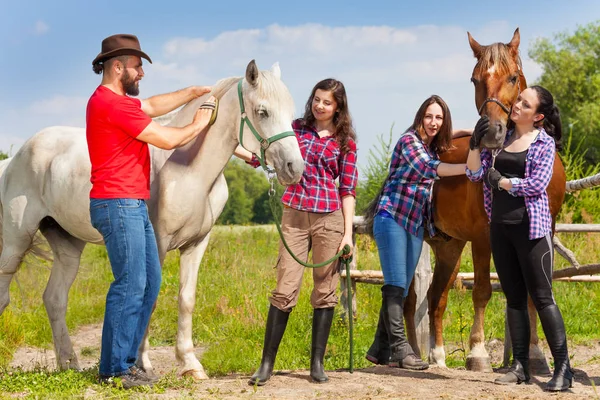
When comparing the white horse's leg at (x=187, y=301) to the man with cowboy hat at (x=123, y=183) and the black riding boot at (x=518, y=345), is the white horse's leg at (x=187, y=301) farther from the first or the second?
the black riding boot at (x=518, y=345)

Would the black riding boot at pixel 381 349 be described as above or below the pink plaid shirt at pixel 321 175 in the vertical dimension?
below

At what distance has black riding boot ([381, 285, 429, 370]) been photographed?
16.7ft

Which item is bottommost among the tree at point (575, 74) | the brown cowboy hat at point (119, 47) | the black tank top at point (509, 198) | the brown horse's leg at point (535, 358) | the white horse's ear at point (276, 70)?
the brown horse's leg at point (535, 358)

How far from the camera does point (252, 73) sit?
4.48 metres

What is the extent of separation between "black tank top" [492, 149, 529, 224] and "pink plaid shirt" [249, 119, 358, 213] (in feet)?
3.12

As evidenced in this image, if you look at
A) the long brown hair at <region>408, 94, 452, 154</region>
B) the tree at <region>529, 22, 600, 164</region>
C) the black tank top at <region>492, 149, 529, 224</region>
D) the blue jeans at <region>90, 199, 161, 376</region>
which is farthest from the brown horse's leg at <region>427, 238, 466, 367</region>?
the tree at <region>529, 22, 600, 164</region>

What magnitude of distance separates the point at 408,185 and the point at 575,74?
32.5m

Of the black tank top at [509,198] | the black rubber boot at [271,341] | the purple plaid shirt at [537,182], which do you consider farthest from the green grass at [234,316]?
the purple plaid shirt at [537,182]

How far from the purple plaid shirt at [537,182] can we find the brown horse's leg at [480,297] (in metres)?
0.93

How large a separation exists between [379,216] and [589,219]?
27.6ft

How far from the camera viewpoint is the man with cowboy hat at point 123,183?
4.31m

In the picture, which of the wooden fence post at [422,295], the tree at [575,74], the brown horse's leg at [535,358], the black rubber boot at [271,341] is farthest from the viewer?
the tree at [575,74]

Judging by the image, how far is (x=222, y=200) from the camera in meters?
5.16

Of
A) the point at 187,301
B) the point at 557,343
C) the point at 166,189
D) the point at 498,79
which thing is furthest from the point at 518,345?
the point at 166,189
